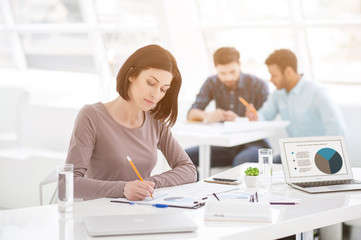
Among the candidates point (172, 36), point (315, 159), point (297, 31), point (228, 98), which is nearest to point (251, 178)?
point (315, 159)

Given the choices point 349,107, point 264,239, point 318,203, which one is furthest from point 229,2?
point 264,239

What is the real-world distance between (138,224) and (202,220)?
234 millimetres

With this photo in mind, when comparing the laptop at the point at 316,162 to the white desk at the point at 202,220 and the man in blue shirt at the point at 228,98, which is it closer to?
the white desk at the point at 202,220

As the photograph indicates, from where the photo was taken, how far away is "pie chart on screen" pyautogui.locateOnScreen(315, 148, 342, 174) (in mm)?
2553

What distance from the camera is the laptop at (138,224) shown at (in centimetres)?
174

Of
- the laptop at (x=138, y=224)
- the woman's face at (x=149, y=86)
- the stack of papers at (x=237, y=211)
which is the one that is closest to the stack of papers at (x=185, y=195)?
the stack of papers at (x=237, y=211)

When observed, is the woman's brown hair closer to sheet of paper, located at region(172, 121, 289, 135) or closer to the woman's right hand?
the woman's right hand

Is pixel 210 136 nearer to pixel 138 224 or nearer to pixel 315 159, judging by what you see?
pixel 315 159

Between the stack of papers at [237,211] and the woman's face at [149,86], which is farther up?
the woman's face at [149,86]

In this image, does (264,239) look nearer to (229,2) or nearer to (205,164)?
(205,164)

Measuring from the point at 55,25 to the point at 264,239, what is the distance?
5.15 m

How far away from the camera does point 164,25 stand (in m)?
5.48

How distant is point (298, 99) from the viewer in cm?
436

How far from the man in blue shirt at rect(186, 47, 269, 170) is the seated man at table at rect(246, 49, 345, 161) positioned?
233 mm
